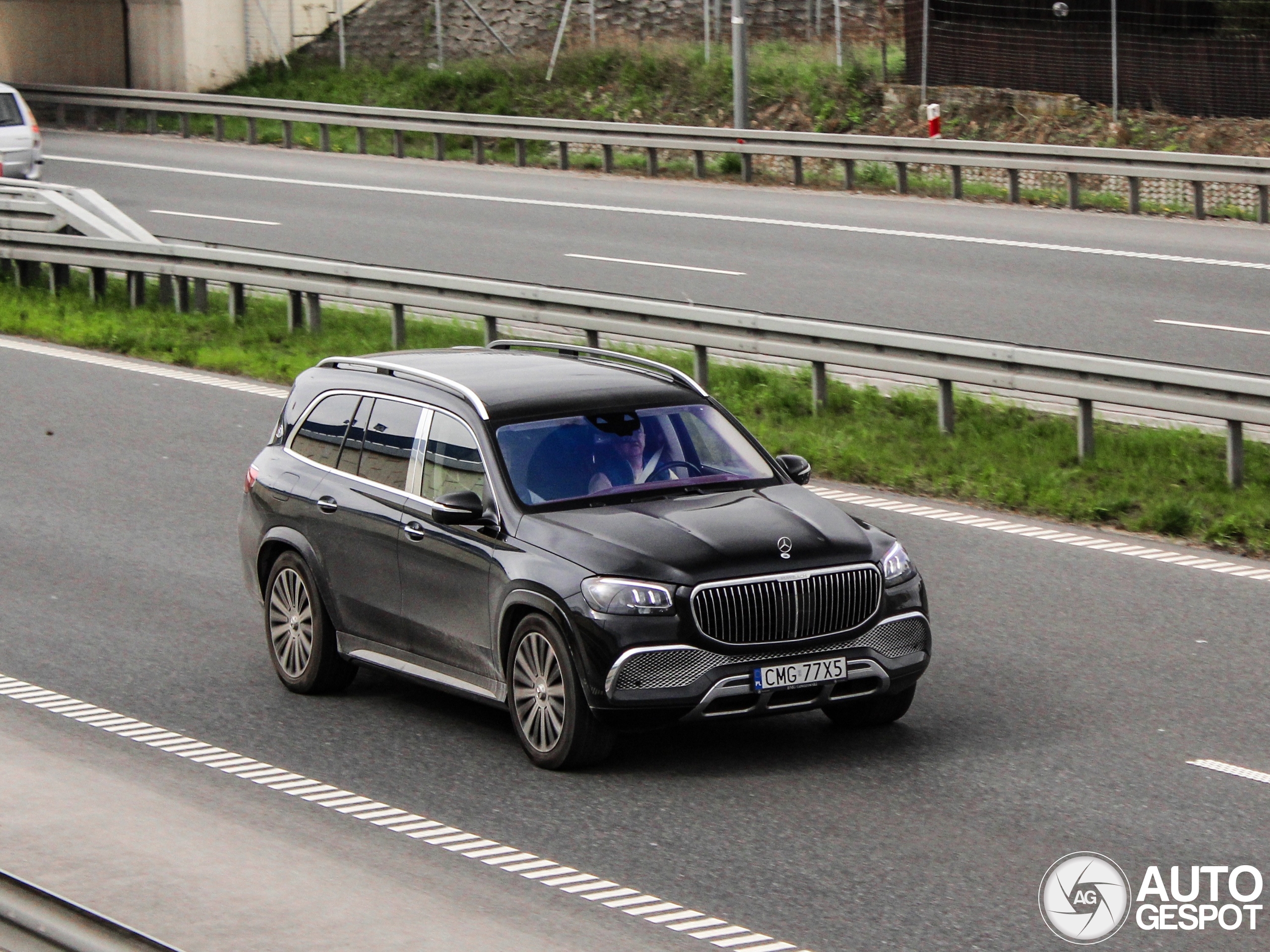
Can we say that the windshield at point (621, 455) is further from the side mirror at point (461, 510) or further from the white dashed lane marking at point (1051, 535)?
the white dashed lane marking at point (1051, 535)

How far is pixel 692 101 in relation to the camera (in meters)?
37.0

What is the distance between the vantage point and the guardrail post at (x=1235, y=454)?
12828 millimetres

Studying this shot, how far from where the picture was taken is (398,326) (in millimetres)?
18703

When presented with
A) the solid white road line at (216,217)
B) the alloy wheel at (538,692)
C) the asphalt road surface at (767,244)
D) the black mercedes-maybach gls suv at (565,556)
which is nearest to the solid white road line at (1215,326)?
the asphalt road surface at (767,244)

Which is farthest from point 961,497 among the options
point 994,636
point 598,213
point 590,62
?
point 590,62

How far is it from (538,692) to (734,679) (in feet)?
Answer: 2.73

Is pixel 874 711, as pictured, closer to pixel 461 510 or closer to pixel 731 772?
pixel 731 772

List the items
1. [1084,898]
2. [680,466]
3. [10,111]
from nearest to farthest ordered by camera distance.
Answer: [1084,898] < [680,466] < [10,111]

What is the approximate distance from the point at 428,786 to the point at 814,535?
6.04 ft

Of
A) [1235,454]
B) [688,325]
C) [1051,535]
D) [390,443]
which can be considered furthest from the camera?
[688,325]

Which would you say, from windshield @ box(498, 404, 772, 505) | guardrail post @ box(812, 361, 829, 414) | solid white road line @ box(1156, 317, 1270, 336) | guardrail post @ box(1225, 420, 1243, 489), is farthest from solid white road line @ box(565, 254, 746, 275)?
windshield @ box(498, 404, 772, 505)

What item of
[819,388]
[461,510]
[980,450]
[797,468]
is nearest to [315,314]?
[819,388]

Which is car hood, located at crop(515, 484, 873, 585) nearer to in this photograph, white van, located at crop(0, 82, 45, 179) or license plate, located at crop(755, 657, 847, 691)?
license plate, located at crop(755, 657, 847, 691)

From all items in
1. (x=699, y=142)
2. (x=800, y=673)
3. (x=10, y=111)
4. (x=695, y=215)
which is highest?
(x=10, y=111)
